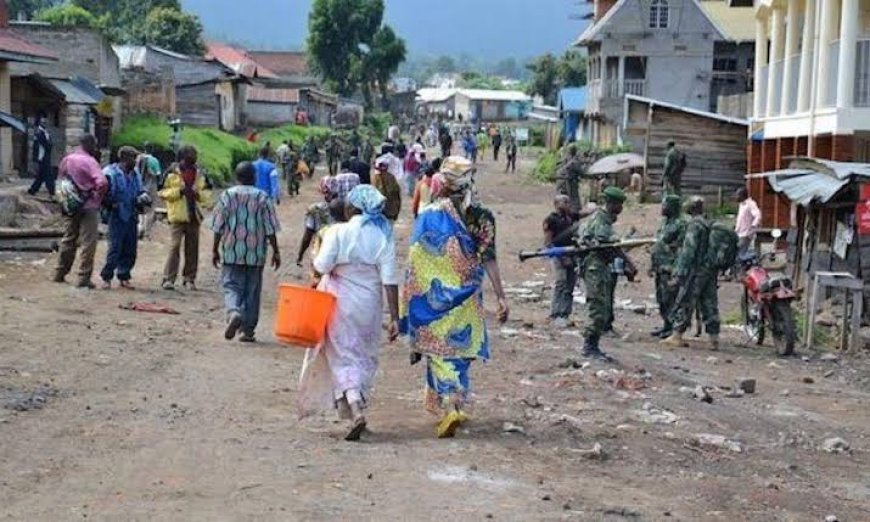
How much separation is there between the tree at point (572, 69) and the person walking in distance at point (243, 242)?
73.4 meters

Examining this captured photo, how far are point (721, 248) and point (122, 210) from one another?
6.58m

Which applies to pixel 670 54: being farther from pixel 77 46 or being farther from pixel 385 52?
pixel 385 52

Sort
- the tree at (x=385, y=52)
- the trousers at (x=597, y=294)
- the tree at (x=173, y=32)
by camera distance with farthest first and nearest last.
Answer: the tree at (x=385, y=52) → the tree at (x=173, y=32) → the trousers at (x=597, y=294)

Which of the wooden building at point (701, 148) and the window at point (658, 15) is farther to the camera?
the window at point (658, 15)

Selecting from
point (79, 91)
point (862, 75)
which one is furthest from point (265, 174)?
point (79, 91)

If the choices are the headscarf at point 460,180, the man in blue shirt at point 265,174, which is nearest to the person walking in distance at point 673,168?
the man in blue shirt at point 265,174

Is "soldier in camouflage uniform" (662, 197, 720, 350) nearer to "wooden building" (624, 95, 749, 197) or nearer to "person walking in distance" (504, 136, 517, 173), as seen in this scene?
"wooden building" (624, 95, 749, 197)

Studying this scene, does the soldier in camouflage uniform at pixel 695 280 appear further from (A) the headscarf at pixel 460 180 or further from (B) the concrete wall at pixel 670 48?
(B) the concrete wall at pixel 670 48

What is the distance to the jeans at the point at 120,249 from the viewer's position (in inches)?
611

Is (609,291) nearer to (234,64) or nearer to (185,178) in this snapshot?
(185,178)

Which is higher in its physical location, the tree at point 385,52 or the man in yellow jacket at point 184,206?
the tree at point 385,52

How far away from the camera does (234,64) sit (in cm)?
7881

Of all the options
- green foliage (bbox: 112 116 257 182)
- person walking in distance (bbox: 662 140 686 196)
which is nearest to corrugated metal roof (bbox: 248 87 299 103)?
green foliage (bbox: 112 116 257 182)

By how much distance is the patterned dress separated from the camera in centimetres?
874
